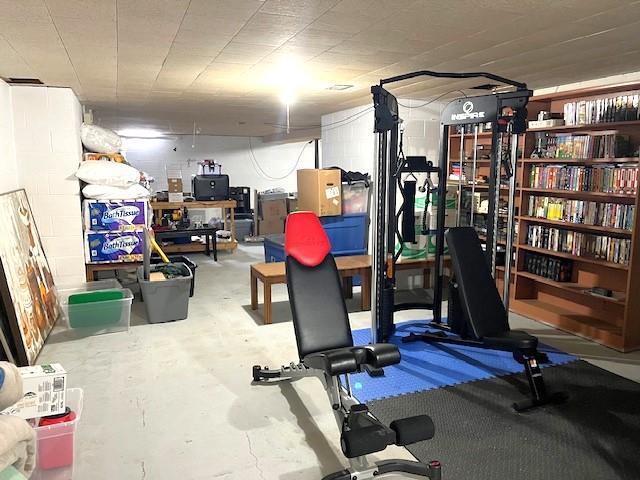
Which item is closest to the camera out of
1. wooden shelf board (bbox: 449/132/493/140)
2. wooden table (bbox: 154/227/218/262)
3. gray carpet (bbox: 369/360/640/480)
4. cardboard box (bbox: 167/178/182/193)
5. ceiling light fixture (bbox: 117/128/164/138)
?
gray carpet (bbox: 369/360/640/480)

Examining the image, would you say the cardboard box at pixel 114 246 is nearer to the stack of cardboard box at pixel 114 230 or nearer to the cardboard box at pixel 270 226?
the stack of cardboard box at pixel 114 230

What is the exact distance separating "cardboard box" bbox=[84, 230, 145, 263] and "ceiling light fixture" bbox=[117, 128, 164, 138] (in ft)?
18.0

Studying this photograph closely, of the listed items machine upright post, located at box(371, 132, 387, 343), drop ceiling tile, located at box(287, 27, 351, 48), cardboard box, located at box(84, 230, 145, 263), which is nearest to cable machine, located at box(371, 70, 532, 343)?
machine upright post, located at box(371, 132, 387, 343)

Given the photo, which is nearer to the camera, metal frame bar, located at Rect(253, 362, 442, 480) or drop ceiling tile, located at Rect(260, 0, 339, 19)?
metal frame bar, located at Rect(253, 362, 442, 480)

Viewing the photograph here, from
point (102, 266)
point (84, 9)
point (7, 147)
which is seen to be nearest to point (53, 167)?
point (7, 147)

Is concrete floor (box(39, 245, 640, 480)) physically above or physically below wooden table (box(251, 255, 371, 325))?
below

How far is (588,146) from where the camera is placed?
4.15 meters

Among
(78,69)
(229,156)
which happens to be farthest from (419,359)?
(229,156)

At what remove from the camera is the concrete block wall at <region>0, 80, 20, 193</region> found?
4036mm

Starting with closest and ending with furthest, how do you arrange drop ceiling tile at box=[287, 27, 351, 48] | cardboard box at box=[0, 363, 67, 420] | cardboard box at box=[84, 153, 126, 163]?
1. cardboard box at box=[0, 363, 67, 420]
2. drop ceiling tile at box=[287, 27, 351, 48]
3. cardboard box at box=[84, 153, 126, 163]

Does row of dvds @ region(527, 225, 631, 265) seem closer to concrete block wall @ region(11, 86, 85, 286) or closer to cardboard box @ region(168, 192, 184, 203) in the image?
concrete block wall @ region(11, 86, 85, 286)

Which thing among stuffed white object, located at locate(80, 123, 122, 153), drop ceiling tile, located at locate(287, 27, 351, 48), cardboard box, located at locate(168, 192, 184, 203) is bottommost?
cardboard box, located at locate(168, 192, 184, 203)

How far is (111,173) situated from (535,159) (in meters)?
4.13

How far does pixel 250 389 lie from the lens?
3135 mm
